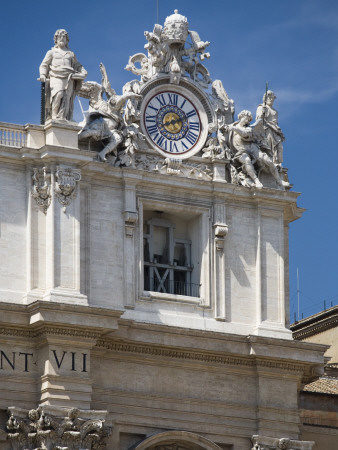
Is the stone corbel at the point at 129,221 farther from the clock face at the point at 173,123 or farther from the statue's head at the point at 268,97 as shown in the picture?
the statue's head at the point at 268,97

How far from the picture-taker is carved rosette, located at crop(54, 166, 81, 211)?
43219 mm

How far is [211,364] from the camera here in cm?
4428

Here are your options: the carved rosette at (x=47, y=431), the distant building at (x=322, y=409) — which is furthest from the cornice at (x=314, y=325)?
the carved rosette at (x=47, y=431)

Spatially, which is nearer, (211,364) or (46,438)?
(46,438)

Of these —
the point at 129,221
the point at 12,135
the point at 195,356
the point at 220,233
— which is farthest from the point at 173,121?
the point at 195,356

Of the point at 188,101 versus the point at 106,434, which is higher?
the point at 188,101

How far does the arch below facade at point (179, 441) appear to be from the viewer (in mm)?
43094

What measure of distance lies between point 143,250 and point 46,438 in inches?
221

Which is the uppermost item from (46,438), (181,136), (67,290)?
(181,136)

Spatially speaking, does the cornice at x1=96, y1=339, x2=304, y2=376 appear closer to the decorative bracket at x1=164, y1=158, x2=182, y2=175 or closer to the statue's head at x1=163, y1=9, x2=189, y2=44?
the decorative bracket at x1=164, y1=158, x2=182, y2=175

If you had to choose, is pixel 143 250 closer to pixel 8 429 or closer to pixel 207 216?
pixel 207 216

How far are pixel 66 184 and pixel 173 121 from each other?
3.75m

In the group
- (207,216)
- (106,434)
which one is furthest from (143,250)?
(106,434)

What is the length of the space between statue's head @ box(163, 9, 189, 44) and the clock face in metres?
1.19
